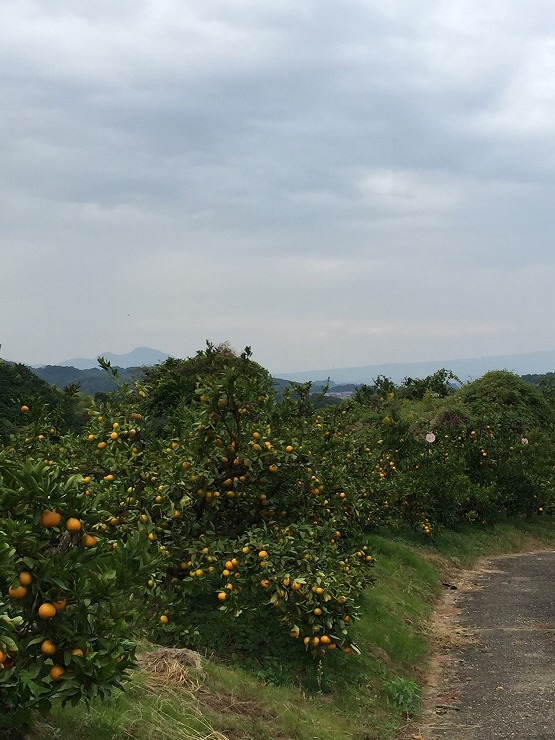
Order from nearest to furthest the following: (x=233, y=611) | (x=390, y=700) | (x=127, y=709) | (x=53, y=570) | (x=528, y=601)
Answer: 1. (x=53, y=570)
2. (x=127, y=709)
3. (x=233, y=611)
4. (x=390, y=700)
5. (x=528, y=601)

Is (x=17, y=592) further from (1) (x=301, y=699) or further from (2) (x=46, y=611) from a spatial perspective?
(1) (x=301, y=699)

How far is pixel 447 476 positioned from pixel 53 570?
16301 millimetres

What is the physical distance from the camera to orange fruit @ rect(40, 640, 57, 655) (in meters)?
3.69

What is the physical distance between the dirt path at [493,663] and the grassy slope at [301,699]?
40 cm

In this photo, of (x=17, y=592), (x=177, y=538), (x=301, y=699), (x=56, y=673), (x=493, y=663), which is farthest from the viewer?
(x=493, y=663)

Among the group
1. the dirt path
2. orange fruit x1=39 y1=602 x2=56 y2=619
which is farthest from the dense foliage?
the dirt path

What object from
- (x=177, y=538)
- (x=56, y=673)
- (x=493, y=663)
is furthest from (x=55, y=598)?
(x=493, y=663)

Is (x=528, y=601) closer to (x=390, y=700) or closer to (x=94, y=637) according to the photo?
(x=390, y=700)

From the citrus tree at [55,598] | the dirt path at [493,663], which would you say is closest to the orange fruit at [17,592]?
the citrus tree at [55,598]

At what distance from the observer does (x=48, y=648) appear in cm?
369

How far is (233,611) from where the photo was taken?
24.6ft

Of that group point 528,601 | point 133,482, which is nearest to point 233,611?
point 133,482

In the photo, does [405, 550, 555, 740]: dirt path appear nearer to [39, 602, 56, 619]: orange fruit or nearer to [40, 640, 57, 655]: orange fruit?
[40, 640, 57, 655]: orange fruit

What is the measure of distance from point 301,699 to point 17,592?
14.8 ft
